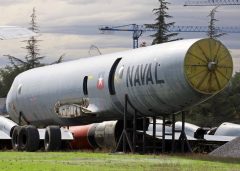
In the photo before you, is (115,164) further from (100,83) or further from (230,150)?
(100,83)

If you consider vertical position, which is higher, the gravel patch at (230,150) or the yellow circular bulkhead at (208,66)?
the yellow circular bulkhead at (208,66)

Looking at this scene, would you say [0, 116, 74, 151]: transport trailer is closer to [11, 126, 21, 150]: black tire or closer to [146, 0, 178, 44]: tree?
[11, 126, 21, 150]: black tire

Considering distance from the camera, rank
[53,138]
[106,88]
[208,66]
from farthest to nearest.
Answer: [106,88]
[53,138]
[208,66]

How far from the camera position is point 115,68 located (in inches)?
1136

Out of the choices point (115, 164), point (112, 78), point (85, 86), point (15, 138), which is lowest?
point (15, 138)

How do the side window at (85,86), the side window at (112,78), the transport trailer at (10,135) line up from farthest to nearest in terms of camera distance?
the side window at (85,86) → the transport trailer at (10,135) → the side window at (112,78)

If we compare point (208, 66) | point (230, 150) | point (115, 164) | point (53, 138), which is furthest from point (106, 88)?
point (115, 164)

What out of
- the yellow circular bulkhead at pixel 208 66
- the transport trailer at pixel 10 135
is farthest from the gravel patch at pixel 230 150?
the transport trailer at pixel 10 135

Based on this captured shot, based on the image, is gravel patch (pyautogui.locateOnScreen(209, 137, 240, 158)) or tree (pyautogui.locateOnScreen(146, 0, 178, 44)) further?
tree (pyautogui.locateOnScreen(146, 0, 178, 44))

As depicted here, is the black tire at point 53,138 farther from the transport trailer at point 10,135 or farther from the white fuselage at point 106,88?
the white fuselage at point 106,88

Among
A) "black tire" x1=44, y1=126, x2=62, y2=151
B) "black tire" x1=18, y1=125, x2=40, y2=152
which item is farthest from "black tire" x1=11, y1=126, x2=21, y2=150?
"black tire" x1=44, y1=126, x2=62, y2=151

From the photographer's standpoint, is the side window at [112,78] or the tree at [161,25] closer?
the side window at [112,78]

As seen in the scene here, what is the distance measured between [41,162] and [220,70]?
26.8 feet

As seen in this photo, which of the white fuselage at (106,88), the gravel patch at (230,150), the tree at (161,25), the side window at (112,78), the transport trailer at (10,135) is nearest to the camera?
the gravel patch at (230,150)
